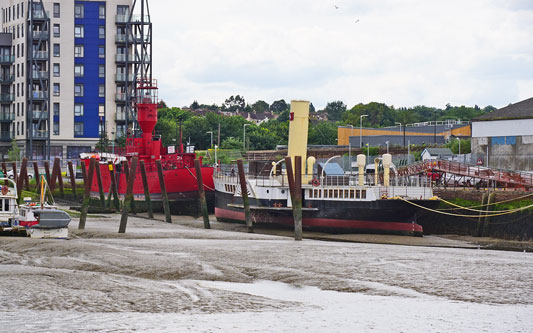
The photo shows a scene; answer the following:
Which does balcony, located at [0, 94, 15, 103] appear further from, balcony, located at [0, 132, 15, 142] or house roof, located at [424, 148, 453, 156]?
house roof, located at [424, 148, 453, 156]

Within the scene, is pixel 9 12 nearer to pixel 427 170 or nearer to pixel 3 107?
pixel 3 107

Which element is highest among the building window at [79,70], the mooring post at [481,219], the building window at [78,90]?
the building window at [79,70]

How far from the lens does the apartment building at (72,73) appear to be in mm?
108625

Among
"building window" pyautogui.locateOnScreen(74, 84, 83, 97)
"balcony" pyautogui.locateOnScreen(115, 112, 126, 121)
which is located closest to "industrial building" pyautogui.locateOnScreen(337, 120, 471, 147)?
"balcony" pyautogui.locateOnScreen(115, 112, 126, 121)

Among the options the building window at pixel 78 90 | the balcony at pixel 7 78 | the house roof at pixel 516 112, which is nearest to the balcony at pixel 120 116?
the building window at pixel 78 90

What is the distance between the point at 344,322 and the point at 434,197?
97.8 feet

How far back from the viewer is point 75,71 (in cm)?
10969

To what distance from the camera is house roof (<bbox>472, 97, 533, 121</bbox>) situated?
236 ft

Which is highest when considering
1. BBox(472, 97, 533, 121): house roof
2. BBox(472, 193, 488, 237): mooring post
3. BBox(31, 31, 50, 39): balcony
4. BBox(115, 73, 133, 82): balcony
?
BBox(31, 31, 50, 39): balcony

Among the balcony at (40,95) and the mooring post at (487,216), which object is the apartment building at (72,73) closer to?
the balcony at (40,95)

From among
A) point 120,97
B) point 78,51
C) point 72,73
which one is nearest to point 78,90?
point 72,73

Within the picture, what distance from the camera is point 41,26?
359 feet

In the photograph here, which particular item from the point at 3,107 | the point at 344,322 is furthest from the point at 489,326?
the point at 3,107

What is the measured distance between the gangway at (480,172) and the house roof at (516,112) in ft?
25.0
